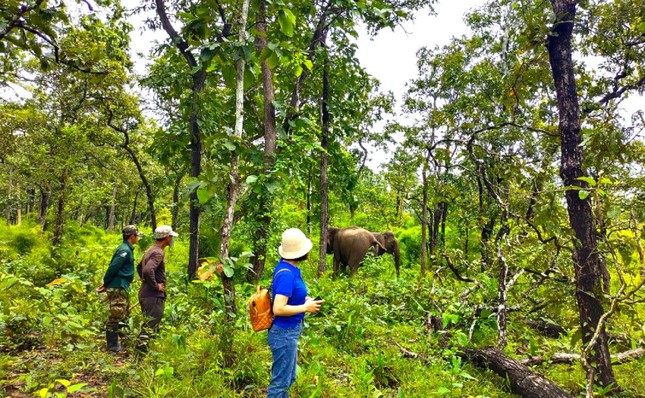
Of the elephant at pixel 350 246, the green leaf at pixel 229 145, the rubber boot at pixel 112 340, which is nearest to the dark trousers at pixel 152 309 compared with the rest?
the rubber boot at pixel 112 340

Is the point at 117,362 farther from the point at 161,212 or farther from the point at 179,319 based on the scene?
the point at 161,212

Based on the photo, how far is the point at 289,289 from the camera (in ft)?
12.0

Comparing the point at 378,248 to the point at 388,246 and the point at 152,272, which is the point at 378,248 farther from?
the point at 152,272

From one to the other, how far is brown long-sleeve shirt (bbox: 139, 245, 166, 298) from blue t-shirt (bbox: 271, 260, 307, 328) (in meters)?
2.41

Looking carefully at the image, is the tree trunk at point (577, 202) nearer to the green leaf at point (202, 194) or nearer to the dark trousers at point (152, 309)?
the green leaf at point (202, 194)

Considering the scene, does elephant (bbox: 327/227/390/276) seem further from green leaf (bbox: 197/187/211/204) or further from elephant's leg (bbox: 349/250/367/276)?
green leaf (bbox: 197/187/211/204)

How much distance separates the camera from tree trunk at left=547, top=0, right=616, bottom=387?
14.2 ft

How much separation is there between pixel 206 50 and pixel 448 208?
18.3 metres

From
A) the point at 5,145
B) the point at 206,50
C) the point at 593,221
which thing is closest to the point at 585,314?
the point at 593,221

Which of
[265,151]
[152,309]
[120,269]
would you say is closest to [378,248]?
[265,151]

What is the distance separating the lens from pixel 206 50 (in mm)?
3367

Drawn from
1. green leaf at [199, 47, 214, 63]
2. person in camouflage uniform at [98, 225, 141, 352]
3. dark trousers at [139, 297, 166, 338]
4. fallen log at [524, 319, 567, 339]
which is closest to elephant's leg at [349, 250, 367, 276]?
fallen log at [524, 319, 567, 339]

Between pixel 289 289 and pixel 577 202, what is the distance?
128 inches

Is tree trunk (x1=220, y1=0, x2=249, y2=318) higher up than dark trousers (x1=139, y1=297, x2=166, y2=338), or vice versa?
tree trunk (x1=220, y1=0, x2=249, y2=318)
